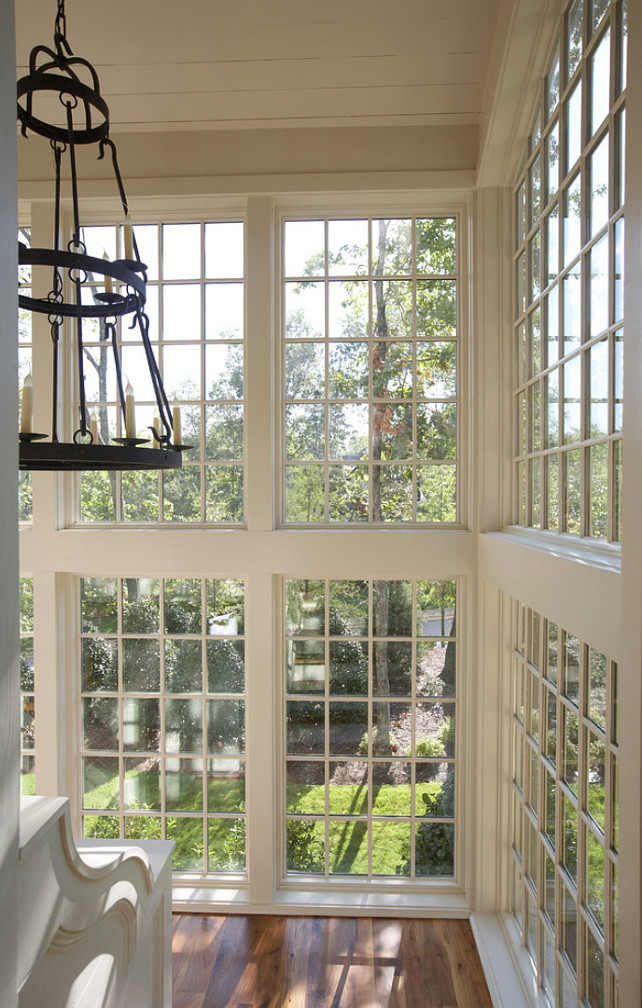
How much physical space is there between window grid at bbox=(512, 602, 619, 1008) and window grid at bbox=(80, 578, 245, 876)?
4.34 ft

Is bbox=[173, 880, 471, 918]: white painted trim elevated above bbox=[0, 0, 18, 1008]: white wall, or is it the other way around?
bbox=[0, 0, 18, 1008]: white wall

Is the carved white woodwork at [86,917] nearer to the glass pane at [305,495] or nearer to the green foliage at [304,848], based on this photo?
the green foliage at [304,848]

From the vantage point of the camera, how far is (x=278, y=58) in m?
2.55

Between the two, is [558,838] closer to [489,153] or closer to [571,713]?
[571,713]

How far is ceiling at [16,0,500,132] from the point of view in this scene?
91.5 inches

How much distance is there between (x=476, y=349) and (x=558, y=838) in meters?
1.94

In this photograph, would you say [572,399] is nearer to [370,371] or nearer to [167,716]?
[370,371]

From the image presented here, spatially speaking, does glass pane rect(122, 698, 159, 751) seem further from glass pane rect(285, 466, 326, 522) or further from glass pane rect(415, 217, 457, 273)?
glass pane rect(415, 217, 457, 273)

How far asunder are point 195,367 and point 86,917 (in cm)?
239

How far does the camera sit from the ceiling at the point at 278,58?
2324 millimetres

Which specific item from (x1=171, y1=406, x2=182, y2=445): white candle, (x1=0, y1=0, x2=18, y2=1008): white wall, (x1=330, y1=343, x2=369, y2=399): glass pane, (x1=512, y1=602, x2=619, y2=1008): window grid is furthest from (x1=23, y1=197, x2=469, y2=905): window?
(x1=0, y1=0, x2=18, y2=1008): white wall

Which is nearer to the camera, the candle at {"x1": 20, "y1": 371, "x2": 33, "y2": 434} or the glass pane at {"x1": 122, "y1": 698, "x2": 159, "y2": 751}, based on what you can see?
the candle at {"x1": 20, "y1": 371, "x2": 33, "y2": 434}

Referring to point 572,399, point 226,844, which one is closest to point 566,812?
point 572,399

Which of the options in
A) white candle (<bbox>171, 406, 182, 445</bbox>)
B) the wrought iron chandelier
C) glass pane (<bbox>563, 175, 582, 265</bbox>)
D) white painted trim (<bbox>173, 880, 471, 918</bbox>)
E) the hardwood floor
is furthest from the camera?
white painted trim (<bbox>173, 880, 471, 918</bbox>)
